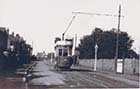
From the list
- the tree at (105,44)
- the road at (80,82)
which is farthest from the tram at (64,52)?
the tree at (105,44)

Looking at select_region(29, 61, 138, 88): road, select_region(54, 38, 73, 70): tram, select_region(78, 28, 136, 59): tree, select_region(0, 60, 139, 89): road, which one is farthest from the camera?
select_region(78, 28, 136, 59): tree

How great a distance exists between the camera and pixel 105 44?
10456cm

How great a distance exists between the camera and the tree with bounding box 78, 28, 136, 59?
10099 centimetres

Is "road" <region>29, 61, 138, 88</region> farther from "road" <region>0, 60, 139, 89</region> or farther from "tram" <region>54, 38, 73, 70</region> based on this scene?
"tram" <region>54, 38, 73, 70</region>

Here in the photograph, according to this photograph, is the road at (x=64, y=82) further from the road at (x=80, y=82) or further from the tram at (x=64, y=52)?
the tram at (x=64, y=52)

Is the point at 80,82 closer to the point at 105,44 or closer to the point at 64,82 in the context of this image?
the point at 64,82

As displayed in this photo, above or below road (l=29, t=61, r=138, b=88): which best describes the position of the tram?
above

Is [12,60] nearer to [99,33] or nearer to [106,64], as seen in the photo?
[106,64]

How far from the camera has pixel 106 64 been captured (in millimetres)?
77562

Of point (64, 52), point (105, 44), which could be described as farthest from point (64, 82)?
point (105, 44)

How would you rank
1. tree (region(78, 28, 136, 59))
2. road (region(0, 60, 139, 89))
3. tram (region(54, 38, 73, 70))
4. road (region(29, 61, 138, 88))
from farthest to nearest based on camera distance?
tree (region(78, 28, 136, 59))
tram (region(54, 38, 73, 70))
road (region(29, 61, 138, 88))
road (region(0, 60, 139, 89))

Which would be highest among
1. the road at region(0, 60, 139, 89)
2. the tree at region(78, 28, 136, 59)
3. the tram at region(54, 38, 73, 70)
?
the tree at region(78, 28, 136, 59)

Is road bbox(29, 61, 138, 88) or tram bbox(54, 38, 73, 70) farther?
tram bbox(54, 38, 73, 70)

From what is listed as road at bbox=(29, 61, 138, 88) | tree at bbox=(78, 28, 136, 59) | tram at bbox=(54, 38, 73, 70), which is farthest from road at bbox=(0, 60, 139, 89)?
tree at bbox=(78, 28, 136, 59)
